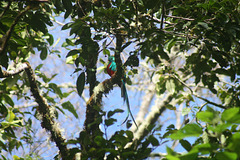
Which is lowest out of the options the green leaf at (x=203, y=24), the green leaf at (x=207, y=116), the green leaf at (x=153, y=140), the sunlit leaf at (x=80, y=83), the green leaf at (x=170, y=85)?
the green leaf at (x=207, y=116)

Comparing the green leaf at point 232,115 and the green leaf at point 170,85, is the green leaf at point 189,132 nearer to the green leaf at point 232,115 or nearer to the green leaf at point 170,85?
the green leaf at point 232,115

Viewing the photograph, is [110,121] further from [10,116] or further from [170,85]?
[170,85]

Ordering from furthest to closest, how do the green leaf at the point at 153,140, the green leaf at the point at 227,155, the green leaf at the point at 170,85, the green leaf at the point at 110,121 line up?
the green leaf at the point at 170,85, the green leaf at the point at 110,121, the green leaf at the point at 153,140, the green leaf at the point at 227,155

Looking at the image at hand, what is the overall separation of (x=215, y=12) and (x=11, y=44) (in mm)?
1024

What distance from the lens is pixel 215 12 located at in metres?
1.28

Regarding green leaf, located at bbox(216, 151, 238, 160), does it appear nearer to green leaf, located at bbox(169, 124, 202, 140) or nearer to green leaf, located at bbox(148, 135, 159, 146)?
green leaf, located at bbox(169, 124, 202, 140)

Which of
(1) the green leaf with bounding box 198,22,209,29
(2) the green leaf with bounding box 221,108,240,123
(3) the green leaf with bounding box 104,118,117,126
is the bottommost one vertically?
(2) the green leaf with bounding box 221,108,240,123

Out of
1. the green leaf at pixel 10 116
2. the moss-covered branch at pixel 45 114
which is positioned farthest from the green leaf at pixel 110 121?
the green leaf at pixel 10 116

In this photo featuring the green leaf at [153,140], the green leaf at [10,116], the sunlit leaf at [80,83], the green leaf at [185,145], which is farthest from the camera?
the green leaf at [10,116]

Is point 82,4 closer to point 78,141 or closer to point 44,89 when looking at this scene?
point 44,89

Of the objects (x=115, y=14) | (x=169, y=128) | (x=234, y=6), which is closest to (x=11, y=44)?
(x=115, y=14)

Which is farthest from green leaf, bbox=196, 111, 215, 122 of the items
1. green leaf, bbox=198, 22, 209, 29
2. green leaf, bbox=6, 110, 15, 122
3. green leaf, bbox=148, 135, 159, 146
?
green leaf, bbox=6, 110, 15, 122

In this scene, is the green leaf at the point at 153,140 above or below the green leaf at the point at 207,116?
above

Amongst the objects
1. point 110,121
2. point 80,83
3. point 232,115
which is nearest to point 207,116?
point 232,115
